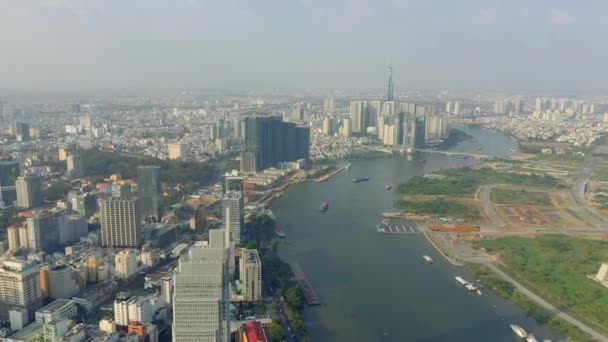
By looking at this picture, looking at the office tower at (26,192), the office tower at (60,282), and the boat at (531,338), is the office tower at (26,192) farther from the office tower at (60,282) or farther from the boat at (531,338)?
the boat at (531,338)

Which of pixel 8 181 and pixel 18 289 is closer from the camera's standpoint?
pixel 18 289

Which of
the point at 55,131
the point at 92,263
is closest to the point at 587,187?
the point at 92,263

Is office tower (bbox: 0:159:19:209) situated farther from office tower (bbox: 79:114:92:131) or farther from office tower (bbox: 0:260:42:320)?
office tower (bbox: 79:114:92:131)

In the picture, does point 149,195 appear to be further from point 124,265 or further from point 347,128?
point 347,128

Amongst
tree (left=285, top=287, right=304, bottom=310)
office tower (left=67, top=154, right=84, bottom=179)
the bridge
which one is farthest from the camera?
the bridge

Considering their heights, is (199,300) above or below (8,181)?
above

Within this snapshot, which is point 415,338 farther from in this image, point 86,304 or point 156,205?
point 156,205

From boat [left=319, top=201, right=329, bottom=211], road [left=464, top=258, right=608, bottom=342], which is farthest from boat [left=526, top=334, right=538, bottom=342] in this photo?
boat [left=319, top=201, right=329, bottom=211]

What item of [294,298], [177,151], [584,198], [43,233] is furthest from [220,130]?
[294,298]
